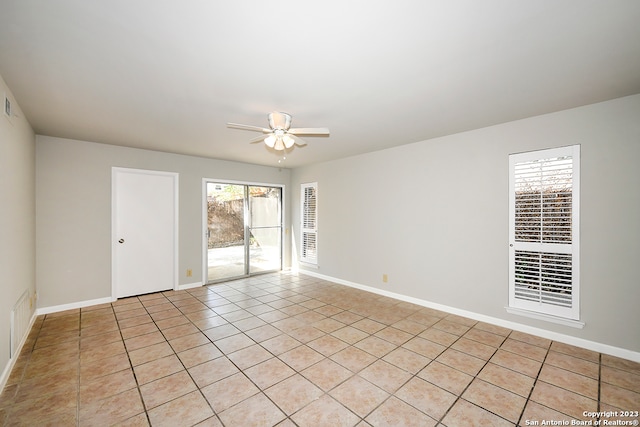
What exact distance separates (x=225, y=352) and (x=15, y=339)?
6.37 ft

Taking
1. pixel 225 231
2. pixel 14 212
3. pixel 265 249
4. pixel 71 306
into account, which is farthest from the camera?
pixel 265 249

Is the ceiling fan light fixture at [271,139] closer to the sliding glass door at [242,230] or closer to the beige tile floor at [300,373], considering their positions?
the beige tile floor at [300,373]

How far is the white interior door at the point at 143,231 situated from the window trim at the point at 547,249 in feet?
17.0

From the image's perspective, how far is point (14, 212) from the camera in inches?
101

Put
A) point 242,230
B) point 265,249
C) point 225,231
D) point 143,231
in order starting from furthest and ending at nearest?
point 265,249
point 242,230
point 225,231
point 143,231

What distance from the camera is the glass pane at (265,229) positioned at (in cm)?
596

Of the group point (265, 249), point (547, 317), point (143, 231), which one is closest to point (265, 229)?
point (265, 249)

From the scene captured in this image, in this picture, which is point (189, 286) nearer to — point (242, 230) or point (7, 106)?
point (242, 230)

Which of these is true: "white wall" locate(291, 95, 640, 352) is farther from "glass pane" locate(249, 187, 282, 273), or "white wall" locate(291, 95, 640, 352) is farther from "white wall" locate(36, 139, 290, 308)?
"white wall" locate(36, 139, 290, 308)

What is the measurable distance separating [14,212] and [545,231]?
17.8ft

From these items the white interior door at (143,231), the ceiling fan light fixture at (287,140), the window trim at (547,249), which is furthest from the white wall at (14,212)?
the window trim at (547,249)

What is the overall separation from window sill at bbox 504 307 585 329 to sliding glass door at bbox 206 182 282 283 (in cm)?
458

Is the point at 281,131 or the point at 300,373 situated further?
the point at 281,131

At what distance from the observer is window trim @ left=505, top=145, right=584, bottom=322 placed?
280 centimetres
